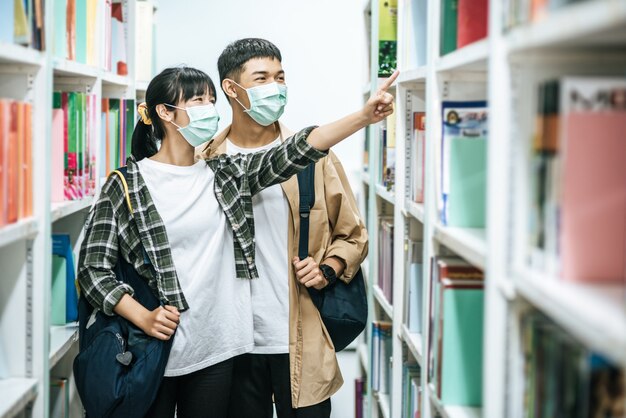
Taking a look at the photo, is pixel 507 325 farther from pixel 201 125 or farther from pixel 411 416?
pixel 201 125

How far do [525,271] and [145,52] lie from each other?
2762mm

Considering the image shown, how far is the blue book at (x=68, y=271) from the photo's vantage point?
217 centimetres

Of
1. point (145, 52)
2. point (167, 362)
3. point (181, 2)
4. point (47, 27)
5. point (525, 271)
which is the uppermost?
point (181, 2)

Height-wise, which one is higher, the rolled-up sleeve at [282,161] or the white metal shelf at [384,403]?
the rolled-up sleeve at [282,161]

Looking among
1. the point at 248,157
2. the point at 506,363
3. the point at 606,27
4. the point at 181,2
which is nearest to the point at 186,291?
the point at 248,157

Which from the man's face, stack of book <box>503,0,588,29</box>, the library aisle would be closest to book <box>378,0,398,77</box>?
the library aisle

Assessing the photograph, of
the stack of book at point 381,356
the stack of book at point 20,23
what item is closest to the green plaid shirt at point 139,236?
the stack of book at point 20,23

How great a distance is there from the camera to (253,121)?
91.2 inches

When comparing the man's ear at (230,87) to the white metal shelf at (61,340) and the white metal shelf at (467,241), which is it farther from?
the white metal shelf at (467,241)

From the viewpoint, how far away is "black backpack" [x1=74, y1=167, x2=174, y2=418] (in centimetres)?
185

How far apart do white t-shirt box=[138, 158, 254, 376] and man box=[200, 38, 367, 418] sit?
13 centimetres

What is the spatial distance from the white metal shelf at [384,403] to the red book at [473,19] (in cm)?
141

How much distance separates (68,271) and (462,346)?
128 cm

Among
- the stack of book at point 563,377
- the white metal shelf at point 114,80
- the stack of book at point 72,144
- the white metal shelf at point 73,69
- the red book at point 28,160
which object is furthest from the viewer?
the white metal shelf at point 114,80
